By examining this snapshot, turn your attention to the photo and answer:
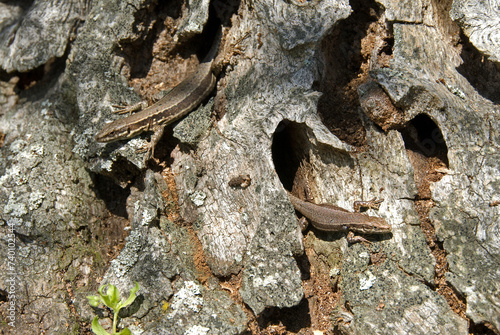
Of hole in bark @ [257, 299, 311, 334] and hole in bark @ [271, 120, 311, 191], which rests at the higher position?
hole in bark @ [271, 120, 311, 191]

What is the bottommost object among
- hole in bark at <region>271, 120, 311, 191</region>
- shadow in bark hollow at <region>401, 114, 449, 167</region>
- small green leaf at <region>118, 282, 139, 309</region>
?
small green leaf at <region>118, 282, 139, 309</region>

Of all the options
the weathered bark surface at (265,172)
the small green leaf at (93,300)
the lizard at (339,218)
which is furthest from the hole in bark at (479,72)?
the small green leaf at (93,300)

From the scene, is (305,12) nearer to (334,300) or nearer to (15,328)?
(334,300)

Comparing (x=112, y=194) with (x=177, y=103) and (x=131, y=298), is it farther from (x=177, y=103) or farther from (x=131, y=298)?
(x=131, y=298)

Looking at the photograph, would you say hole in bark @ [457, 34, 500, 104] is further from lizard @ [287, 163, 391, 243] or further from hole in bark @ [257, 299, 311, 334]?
hole in bark @ [257, 299, 311, 334]

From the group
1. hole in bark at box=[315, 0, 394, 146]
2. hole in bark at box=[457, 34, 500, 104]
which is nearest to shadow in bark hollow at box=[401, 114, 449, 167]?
hole in bark at box=[315, 0, 394, 146]

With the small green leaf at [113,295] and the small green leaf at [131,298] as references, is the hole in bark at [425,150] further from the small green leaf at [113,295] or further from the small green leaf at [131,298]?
the small green leaf at [113,295]

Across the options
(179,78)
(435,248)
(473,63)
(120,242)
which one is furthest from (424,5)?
(120,242)
